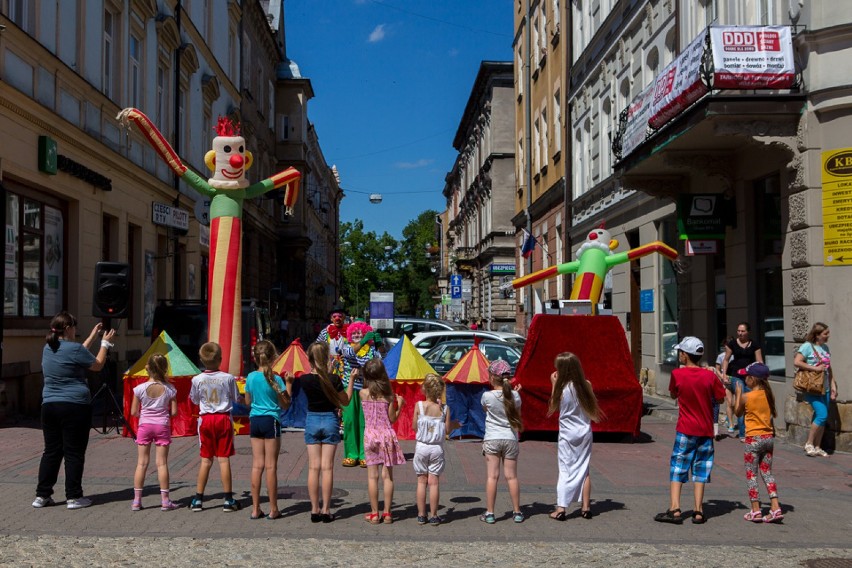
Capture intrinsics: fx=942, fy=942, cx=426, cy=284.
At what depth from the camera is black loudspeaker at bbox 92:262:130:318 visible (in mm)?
12291

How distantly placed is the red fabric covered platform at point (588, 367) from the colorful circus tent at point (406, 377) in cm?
142

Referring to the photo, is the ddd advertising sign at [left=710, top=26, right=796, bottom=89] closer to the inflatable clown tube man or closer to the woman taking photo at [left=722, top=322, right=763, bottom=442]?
the woman taking photo at [left=722, top=322, right=763, bottom=442]

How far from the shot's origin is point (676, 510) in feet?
26.0

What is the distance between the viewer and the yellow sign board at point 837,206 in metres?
12.2

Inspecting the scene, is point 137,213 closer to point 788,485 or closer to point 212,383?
point 212,383

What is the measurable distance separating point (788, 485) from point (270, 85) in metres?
40.6

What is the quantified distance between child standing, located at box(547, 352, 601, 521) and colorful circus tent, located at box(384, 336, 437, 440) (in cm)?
520

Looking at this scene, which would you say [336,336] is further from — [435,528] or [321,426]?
[435,528]

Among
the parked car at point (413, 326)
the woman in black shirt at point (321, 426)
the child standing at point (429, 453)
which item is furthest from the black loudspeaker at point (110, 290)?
the parked car at point (413, 326)

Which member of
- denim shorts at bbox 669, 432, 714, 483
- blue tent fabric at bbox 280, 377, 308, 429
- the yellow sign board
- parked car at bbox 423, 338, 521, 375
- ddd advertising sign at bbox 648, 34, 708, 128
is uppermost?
ddd advertising sign at bbox 648, 34, 708, 128

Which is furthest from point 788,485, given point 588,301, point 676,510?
point 588,301

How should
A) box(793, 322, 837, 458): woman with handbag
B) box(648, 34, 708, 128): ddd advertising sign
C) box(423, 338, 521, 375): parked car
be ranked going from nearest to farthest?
box(793, 322, 837, 458): woman with handbag
box(648, 34, 708, 128): ddd advertising sign
box(423, 338, 521, 375): parked car

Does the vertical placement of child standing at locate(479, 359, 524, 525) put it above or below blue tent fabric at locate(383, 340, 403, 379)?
below

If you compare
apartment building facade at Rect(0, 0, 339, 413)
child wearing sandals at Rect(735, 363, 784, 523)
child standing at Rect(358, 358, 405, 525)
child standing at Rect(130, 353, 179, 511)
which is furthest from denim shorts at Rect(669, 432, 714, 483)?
apartment building facade at Rect(0, 0, 339, 413)
